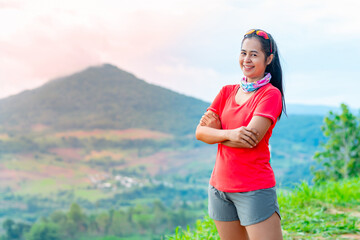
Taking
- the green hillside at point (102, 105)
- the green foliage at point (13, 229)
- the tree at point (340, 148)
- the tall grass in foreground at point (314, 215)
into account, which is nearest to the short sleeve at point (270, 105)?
the tall grass in foreground at point (314, 215)

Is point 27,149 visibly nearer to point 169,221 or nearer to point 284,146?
point 169,221

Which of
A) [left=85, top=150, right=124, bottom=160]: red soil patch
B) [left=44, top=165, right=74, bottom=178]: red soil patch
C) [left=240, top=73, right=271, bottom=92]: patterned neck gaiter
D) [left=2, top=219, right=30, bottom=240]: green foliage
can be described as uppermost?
[left=240, top=73, right=271, bottom=92]: patterned neck gaiter

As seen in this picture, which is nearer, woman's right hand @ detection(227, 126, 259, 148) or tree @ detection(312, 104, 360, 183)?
woman's right hand @ detection(227, 126, 259, 148)

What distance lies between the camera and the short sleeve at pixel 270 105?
1.40m

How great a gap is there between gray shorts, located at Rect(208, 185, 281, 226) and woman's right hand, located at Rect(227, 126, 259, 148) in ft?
0.61

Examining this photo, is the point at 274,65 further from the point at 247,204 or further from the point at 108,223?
the point at 108,223

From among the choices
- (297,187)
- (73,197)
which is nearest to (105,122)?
(73,197)

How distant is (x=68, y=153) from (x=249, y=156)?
183ft

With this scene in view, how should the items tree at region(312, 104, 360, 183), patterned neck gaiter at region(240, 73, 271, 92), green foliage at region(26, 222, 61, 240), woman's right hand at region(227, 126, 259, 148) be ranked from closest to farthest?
woman's right hand at region(227, 126, 259, 148) < patterned neck gaiter at region(240, 73, 271, 92) < tree at region(312, 104, 360, 183) < green foliage at region(26, 222, 61, 240)

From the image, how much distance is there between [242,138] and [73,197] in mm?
47190

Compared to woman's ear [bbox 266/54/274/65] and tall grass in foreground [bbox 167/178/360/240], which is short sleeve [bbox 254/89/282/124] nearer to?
woman's ear [bbox 266/54/274/65]

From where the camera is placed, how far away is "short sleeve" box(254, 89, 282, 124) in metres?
1.40

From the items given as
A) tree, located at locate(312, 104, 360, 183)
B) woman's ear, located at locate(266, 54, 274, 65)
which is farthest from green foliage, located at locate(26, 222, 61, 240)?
woman's ear, located at locate(266, 54, 274, 65)

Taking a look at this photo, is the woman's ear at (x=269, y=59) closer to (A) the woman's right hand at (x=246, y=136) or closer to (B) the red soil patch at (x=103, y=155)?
(A) the woman's right hand at (x=246, y=136)
